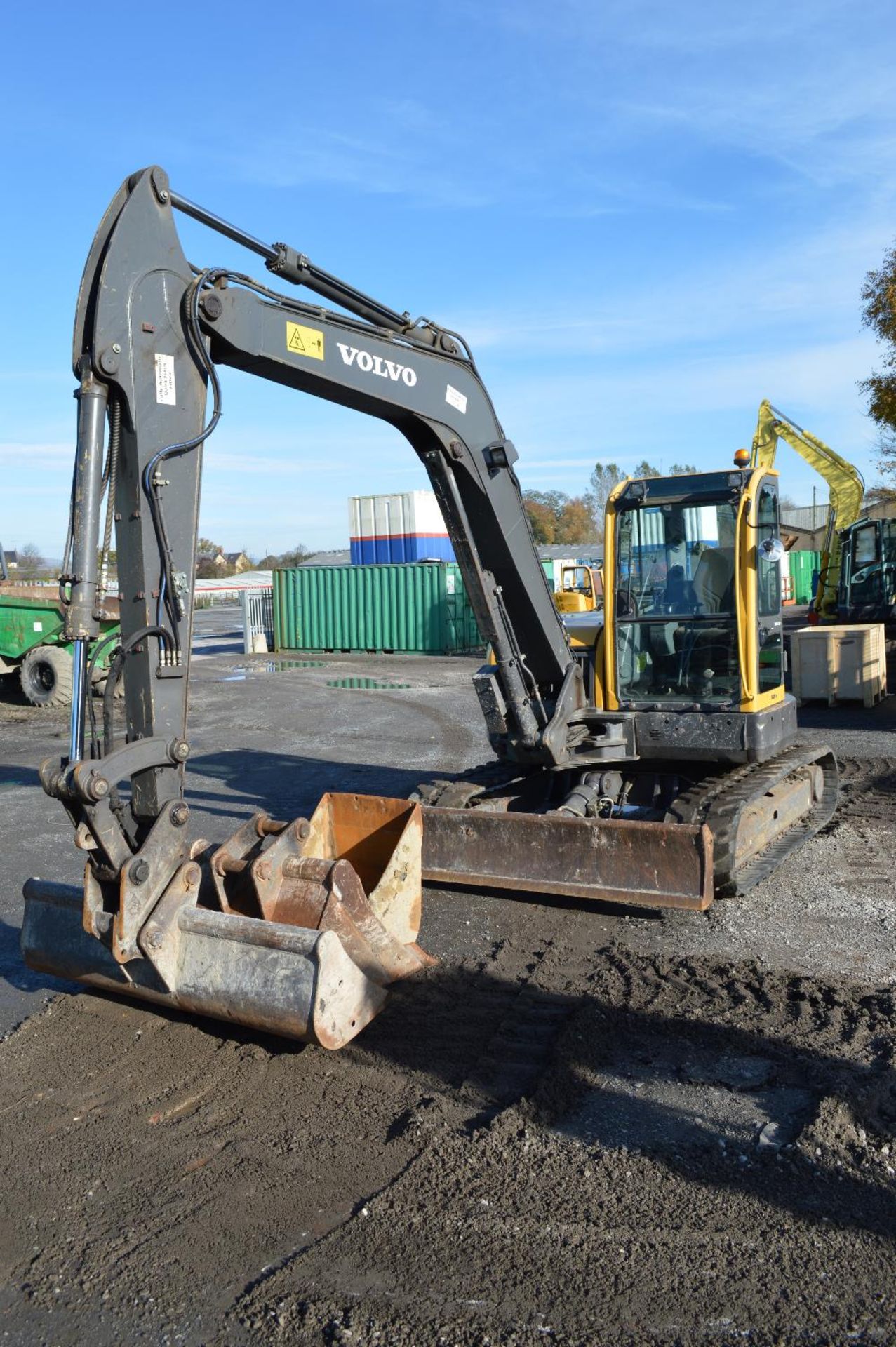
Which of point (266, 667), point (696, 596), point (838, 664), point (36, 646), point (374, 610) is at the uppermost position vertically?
point (374, 610)

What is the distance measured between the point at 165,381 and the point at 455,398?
88.6 inches

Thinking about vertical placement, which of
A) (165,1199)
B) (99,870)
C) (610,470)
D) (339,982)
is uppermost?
(610,470)

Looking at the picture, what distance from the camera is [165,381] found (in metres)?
4.68

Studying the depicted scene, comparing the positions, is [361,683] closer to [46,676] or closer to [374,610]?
[46,676]

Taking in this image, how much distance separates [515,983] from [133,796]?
2197 millimetres

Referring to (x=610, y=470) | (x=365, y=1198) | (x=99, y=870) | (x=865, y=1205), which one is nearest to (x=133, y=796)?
(x=99, y=870)

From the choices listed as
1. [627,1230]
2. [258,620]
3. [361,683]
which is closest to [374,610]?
[258,620]

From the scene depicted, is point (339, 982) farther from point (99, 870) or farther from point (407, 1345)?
point (407, 1345)

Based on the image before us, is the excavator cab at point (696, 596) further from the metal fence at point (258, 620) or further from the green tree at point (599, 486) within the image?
the green tree at point (599, 486)

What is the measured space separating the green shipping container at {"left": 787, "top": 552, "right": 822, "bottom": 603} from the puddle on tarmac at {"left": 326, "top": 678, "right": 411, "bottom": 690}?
28.3 meters

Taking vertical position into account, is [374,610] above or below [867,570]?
below

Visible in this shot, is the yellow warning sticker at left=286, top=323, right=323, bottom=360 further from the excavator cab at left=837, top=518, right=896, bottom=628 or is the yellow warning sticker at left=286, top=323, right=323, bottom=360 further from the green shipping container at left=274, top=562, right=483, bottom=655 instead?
the green shipping container at left=274, top=562, right=483, bottom=655

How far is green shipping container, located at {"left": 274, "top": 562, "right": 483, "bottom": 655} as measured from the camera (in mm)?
28016

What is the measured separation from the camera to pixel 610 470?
95.8 m
